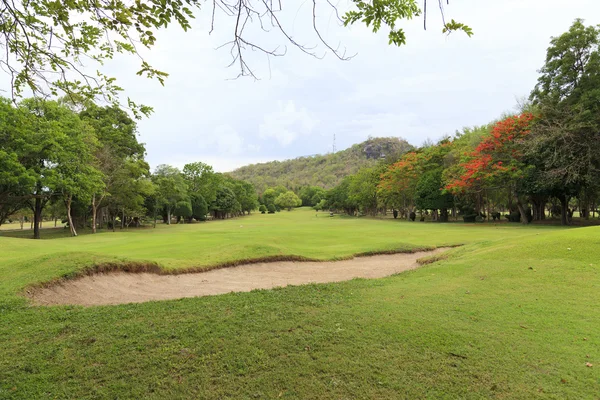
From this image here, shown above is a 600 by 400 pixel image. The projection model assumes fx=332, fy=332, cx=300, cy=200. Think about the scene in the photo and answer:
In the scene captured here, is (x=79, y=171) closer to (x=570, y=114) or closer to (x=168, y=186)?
(x=168, y=186)

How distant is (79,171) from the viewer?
103ft

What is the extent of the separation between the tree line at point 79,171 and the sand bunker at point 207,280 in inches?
185

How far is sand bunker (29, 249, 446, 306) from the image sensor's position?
877 centimetres

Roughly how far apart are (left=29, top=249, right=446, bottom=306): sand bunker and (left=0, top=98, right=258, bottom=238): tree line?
4.70 meters

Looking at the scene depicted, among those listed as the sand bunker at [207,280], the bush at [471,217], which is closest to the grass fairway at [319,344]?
the sand bunker at [207,280]

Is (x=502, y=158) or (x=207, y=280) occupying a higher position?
(x=502, y=158)

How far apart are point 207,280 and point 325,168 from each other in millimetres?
166612

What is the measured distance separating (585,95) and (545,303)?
98.6 ft

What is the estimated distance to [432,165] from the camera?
51.0 m

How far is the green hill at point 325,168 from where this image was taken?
159 metres

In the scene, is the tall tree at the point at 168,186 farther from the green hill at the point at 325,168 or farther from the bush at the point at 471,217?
the green hill at the point at 325,168

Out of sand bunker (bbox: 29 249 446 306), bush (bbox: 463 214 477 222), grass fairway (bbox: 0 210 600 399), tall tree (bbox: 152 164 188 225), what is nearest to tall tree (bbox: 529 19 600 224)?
bush (bbox: 463 214 477 222)

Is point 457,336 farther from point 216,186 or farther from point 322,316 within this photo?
point 216,186

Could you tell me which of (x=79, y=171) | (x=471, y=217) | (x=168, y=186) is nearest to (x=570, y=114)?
(x=471, y=217)
